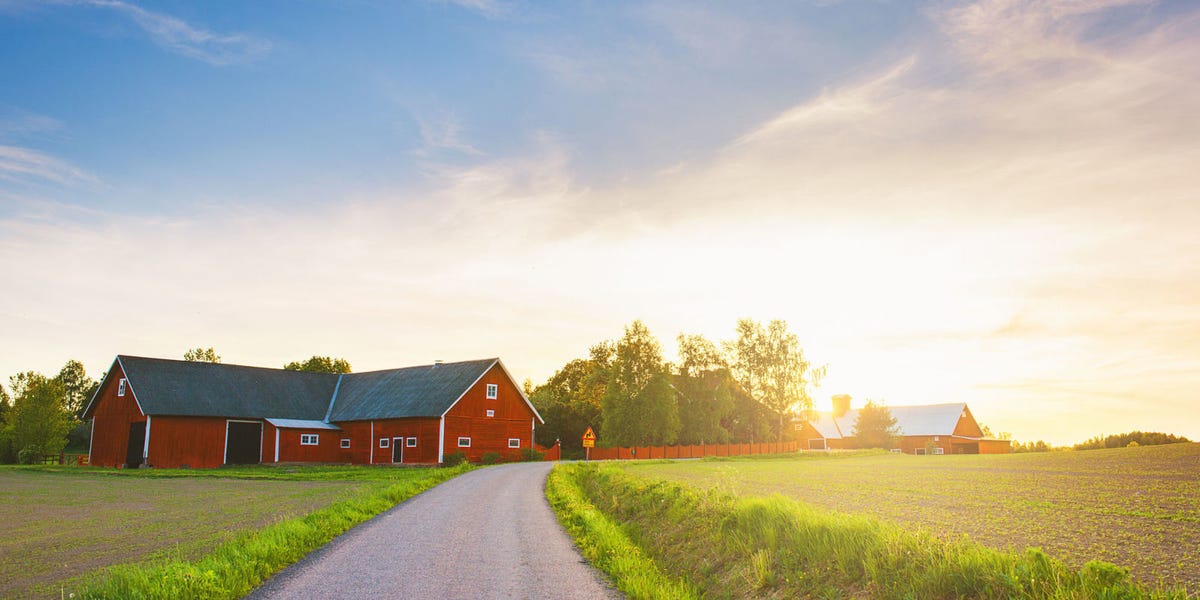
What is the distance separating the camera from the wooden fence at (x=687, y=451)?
2376 inches

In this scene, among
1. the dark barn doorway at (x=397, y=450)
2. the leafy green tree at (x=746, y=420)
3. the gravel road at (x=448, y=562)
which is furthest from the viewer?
the leafy green tree at (x=746, y=420)

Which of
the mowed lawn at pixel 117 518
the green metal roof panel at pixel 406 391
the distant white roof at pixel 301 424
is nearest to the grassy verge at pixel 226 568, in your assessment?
the mowed lawn at pixel 117 518

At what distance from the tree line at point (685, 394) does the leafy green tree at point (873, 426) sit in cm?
598

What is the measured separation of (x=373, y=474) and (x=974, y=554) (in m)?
37.6

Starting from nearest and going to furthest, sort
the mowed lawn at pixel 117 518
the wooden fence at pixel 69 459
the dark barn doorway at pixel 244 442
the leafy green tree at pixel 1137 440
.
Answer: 1. the mowed lawn at pixel 117 518
2. the leafy green tree at pixel 1137 440
3. the dark barn doorway at pixel 244 442
4. the wooden fence at pixel 69 459

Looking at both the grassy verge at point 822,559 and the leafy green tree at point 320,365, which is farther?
the leafy green tree at point 320,365

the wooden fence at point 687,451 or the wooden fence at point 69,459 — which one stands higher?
the wooden fence at point 687,451

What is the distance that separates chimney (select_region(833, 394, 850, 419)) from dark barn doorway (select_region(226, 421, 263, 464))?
7309 centimetres

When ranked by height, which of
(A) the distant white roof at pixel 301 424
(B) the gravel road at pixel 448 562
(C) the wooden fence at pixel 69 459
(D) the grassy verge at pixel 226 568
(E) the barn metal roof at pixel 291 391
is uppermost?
(E) the barn metal roof at pixel 291 391

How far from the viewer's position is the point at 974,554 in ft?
26.4

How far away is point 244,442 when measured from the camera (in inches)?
2192

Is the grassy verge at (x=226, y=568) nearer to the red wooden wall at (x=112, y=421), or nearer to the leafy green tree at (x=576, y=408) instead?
the red wooden wall at (x=112, y=421)

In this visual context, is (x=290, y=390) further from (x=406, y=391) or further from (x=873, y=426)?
(x=873, y=426)

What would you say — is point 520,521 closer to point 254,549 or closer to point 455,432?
point 254,549
